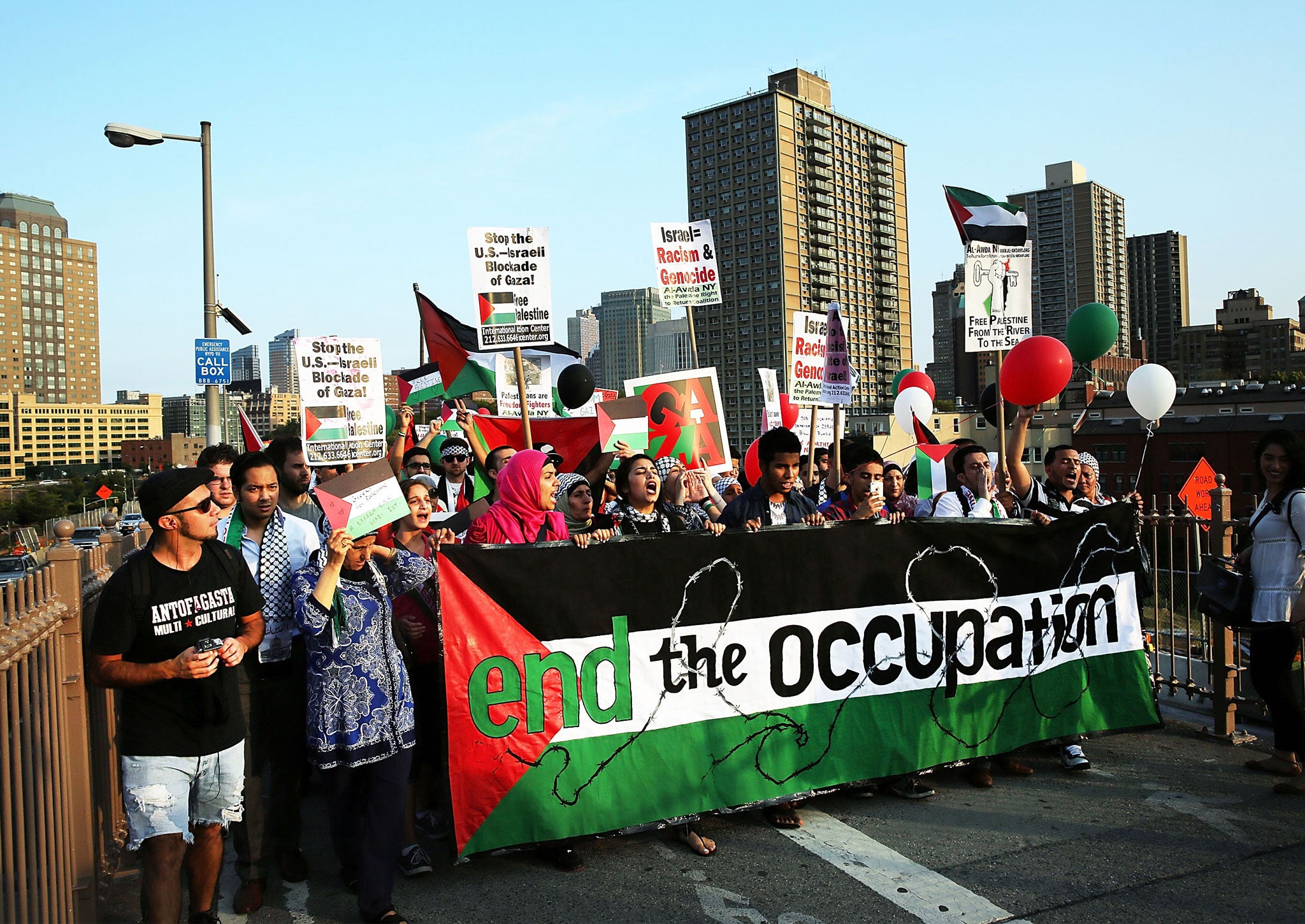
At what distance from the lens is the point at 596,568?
15.1 feet

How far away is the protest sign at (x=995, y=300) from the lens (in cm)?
733

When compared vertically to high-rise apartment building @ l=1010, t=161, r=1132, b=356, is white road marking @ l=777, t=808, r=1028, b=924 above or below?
below

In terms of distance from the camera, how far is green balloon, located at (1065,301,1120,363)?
920cm

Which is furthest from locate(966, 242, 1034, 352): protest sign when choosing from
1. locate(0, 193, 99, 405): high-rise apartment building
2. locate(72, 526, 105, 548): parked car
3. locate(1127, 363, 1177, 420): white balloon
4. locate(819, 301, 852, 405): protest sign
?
locate(0, 193, 99, 405): high-rise apartment building

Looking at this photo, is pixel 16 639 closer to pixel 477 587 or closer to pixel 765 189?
pixel 477 587

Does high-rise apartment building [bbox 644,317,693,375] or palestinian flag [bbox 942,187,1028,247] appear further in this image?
high-rise apartment building [bbox 644,317,693,375]

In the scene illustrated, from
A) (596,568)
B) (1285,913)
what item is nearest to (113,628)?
(596,568)

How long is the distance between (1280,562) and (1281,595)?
7.3 inches

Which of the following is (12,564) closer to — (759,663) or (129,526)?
(129,526)

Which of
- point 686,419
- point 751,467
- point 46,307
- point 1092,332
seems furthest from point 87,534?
point 46,307

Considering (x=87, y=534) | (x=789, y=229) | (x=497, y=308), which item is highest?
(x=789, y=229)

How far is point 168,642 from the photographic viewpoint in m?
3.55

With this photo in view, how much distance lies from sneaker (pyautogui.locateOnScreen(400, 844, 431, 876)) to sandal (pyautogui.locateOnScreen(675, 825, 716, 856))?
Result: 121 cm

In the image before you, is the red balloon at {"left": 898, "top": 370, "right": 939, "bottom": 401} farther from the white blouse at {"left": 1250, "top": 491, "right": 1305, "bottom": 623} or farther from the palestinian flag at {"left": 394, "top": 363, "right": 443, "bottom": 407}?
the white blouse at {"left": 1250, "top": 491, "right": 1305, "bottom": 623}
